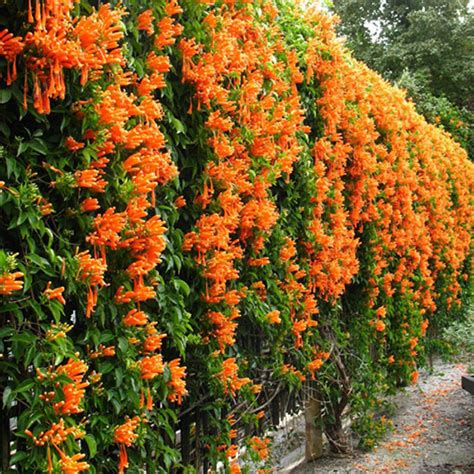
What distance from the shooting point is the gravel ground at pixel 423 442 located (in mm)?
5148

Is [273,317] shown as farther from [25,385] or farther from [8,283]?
[8,283]

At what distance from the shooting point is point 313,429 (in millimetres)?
5258

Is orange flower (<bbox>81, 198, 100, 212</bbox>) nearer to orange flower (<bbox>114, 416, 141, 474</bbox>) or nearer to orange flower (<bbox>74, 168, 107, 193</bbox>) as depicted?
orange flower (<bbox>74, 168, 107, 193</bbox>)

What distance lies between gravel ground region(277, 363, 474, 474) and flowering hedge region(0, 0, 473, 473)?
265 millimetres

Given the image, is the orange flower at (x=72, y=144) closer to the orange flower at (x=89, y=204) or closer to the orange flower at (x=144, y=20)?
the orange flower at (x=89, y=204)

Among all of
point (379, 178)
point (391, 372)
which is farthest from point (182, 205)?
point (391, 372)

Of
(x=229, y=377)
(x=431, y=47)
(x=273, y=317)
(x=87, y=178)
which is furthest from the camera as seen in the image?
(x=431, y=47)

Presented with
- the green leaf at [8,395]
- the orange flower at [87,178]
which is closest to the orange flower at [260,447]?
the green leaf at [8,395]

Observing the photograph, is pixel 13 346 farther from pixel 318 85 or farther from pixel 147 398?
pixel 318 85

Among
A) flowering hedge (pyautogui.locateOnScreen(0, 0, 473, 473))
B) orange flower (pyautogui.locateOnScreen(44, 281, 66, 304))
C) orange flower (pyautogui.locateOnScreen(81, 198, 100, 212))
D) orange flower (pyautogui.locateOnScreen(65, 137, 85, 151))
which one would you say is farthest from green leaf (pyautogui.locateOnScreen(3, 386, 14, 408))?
orange flower (pyautogui.locateOnScreen(65, 137, 85, 151))

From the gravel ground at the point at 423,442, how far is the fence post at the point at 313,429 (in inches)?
3.4

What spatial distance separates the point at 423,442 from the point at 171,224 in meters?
4.24

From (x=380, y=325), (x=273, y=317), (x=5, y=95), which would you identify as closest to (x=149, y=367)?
(x=5, y=95)

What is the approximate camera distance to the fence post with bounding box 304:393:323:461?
520cm
